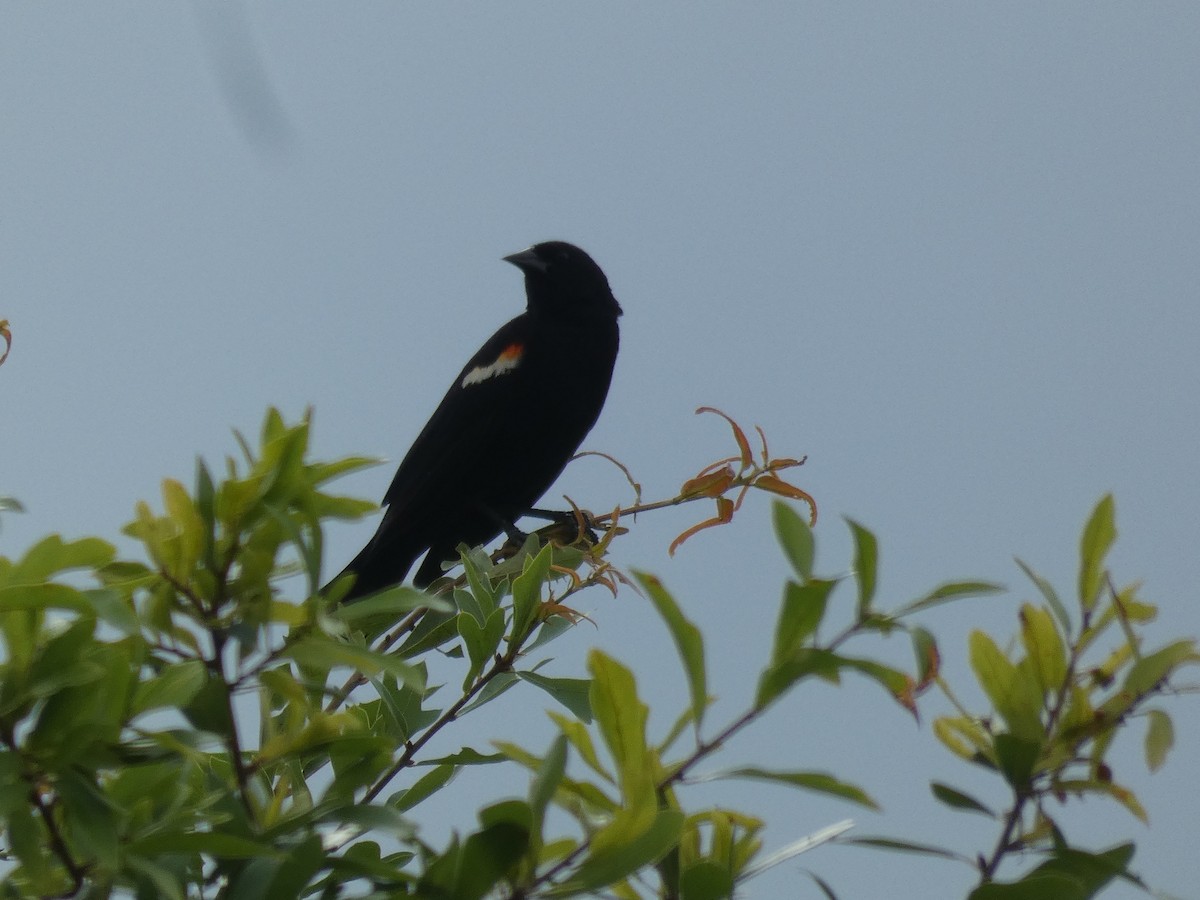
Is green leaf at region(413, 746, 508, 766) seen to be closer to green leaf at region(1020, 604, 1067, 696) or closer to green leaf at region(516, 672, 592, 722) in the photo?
green leaf at region(516, 672, 592, 722)

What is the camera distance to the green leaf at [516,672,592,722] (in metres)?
1.72

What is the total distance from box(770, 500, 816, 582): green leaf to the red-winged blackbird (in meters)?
2.84

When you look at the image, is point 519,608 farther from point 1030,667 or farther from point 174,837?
point 1030,667

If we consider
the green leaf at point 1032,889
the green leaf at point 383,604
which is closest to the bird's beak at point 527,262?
Result: the green leaf at point 383,604

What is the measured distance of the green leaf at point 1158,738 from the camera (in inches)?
38.6

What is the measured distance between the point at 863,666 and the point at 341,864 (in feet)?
1.57

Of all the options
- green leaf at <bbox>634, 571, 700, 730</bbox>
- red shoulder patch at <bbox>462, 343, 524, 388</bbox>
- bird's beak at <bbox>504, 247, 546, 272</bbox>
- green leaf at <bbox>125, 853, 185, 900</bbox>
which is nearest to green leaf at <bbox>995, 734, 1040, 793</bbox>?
green leaf at <bbox>634, 571, 700, 730</bbox>

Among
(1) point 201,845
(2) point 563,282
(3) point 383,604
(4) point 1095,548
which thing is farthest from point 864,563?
(2) point 563,282

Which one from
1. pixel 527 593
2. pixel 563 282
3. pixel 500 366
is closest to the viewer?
pixel 527 593

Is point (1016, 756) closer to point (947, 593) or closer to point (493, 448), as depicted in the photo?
point (947, 593)

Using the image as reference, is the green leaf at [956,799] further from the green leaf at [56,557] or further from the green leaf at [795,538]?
the green leaf at [56,557]

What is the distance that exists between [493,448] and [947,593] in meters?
3.07

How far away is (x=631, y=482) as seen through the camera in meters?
2.11

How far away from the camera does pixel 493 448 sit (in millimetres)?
4051
